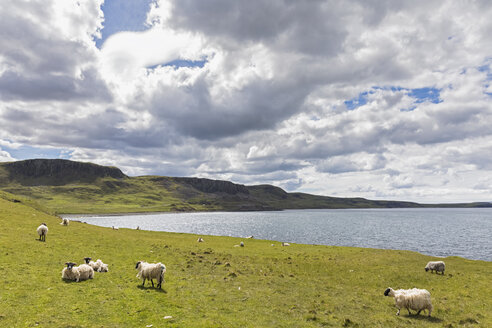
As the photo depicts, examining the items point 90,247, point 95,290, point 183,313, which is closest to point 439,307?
point 183,313

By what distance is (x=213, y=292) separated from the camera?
926 inches

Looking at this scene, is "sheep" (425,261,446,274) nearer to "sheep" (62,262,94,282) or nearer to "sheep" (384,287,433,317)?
"sheep" (384,287,433,317)

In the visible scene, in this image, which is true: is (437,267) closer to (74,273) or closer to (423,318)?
(423,318)

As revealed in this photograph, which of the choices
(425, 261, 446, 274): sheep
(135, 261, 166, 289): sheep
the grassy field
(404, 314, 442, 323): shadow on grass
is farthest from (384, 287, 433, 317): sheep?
(425, 261, 446, 274): sheep

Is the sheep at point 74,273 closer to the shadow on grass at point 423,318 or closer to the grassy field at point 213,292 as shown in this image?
the grassy field at point 213,292

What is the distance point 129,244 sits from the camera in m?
45.8

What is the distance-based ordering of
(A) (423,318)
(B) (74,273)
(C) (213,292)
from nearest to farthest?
1. (A) (423,318)
2. (C) (213,292)
3. (B) (74,273)

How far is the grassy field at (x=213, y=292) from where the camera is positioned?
56.0 ft

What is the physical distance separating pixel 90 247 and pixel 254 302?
2829cm

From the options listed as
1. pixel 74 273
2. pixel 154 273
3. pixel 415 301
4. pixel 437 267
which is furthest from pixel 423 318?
pixel 74 273

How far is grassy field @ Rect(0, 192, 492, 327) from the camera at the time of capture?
17062 millimetres

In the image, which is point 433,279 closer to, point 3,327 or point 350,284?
point 350,284

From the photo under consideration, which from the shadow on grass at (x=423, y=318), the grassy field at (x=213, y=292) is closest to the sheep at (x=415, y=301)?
the shadow on grass at (x=423, y=318)

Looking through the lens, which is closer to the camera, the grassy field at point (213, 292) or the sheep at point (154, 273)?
the grassy field at point (213, 292)
